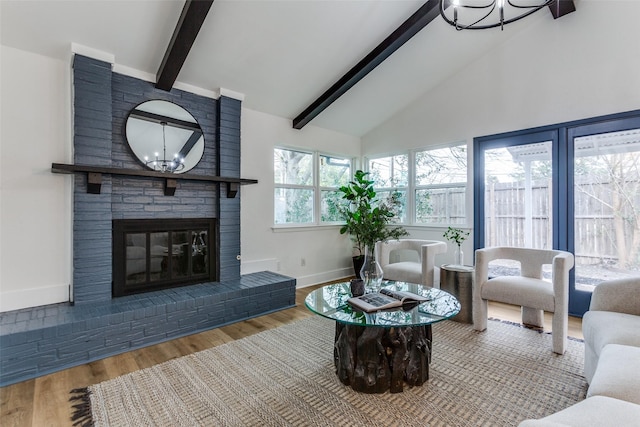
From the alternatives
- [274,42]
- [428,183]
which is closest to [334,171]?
[428,183]

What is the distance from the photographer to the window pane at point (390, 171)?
4.93 m

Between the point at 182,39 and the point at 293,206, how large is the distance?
2.48 meters

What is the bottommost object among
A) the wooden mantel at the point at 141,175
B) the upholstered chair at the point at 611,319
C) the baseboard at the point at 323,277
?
the baseboard at the point at 323,277

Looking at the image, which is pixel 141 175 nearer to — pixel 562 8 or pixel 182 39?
pixel 182 39

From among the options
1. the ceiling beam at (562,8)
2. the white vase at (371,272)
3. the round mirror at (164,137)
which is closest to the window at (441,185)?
the ceiling beam at (562,8)

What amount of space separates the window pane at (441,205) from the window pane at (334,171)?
1.24 m

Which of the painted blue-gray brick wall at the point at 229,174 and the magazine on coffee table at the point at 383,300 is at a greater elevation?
the painted blue-gray brick wall at the point at 229,174

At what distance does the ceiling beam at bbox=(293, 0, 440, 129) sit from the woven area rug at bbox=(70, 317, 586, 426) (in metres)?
2.90

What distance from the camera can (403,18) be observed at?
3219 millimetres

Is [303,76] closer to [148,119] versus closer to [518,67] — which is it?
[148,119]

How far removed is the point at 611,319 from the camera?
182cm

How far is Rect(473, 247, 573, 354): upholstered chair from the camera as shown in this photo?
240 cm

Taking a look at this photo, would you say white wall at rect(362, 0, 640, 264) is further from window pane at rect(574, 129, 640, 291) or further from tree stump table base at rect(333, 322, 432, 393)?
tree stump table base at rect(333, 322, 432, 393)

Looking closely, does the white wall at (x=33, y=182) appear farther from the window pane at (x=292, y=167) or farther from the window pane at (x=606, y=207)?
the window pane at (x=606, y=207)
